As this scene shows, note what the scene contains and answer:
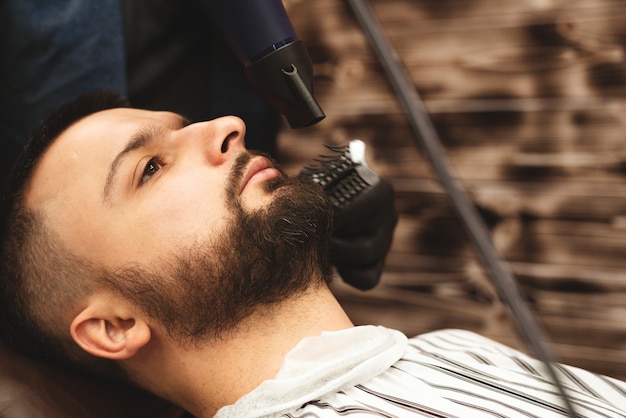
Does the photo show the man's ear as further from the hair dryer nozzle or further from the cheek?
the hair dryer nozzle

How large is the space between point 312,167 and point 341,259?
228mm

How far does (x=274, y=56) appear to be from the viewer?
3.24 ft

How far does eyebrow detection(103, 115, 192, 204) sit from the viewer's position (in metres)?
1.09

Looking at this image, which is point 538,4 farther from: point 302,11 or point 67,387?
point 67,387

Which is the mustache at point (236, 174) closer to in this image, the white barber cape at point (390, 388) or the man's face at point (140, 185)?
the man's face at point (140, 185)

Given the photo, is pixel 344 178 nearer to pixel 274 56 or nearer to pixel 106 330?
pixel 274 56

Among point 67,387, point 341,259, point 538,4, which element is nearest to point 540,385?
point 341,259

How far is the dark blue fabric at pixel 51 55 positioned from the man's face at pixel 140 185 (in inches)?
10.9

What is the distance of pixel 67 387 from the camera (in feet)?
3.66

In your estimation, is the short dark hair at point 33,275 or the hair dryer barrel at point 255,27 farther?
the short dark hair at point 33,275

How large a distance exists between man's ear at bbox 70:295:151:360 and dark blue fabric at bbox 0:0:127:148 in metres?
0.55

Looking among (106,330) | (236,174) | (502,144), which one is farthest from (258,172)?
(502,144)

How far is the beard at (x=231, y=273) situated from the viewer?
105 centimetres

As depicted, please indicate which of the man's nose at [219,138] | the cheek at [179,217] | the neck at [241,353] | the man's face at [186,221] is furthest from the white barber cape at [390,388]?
the man's nose at [219,138]
